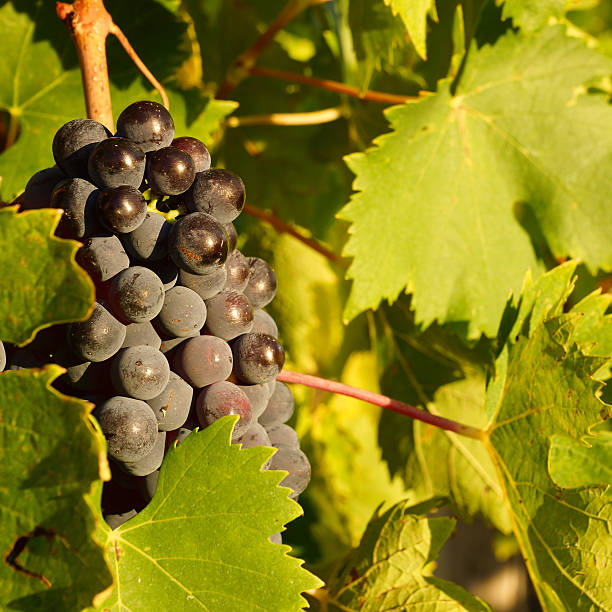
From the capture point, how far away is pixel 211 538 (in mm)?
700

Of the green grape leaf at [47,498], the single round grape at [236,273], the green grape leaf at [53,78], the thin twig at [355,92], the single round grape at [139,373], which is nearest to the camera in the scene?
the green grape leaf at [47,498]

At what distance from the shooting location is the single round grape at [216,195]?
28.7 inches

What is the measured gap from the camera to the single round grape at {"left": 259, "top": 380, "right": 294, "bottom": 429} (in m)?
0.83

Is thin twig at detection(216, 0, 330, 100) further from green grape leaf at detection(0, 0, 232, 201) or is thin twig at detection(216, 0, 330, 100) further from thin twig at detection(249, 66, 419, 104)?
green grape leaf at detection(0, 0, 232, 201)

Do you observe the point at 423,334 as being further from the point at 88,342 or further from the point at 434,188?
the point at 88,342

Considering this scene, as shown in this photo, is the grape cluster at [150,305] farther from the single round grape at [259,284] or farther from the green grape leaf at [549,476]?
the green grape leaf at [549,476]

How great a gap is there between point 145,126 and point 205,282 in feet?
0.57

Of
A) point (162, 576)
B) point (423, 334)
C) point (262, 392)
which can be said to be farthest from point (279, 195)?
point (162, 576)

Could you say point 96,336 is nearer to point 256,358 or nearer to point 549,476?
point 256,358

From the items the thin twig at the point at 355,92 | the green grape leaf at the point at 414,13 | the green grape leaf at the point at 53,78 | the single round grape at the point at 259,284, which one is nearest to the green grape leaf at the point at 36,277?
the single round grape at the point at 259,284

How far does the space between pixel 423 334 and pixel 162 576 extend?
2.61ft

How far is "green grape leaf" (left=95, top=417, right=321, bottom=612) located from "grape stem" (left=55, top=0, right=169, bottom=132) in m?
0.40

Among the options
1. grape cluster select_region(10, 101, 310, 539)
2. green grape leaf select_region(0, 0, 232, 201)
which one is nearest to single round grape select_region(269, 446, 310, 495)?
grape cluster select_region(10, 101, 310, 539)

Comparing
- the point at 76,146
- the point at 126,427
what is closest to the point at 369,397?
the point at 126,427
